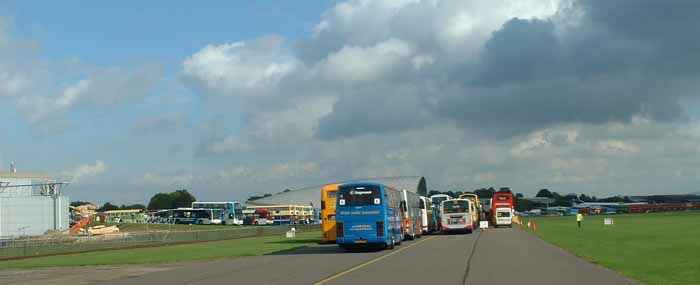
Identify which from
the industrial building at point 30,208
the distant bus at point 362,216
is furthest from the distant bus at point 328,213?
the industrial building at point 30,208

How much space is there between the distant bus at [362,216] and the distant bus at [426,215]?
890 inches

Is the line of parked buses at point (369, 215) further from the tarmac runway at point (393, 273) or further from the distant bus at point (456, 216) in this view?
the distant bus at point (456, 216)

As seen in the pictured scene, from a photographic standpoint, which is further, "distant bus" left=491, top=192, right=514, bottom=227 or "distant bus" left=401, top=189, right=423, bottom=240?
"distant bus" left=491, top=192, right=514, bottom=227

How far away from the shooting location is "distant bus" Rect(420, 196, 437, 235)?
195ft

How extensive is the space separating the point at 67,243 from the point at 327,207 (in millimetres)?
21420

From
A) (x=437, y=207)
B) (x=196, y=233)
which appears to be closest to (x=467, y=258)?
(x=196, y=233)

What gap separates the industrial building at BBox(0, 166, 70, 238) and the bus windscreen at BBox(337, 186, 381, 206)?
6604 cm

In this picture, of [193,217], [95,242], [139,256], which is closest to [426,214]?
→ [95,242]

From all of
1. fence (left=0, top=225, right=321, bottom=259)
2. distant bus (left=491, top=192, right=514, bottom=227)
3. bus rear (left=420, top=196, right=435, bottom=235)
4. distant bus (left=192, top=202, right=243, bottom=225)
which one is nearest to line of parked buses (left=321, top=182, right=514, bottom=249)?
bus rear (left=420, top=196, right=435, bottom=235)

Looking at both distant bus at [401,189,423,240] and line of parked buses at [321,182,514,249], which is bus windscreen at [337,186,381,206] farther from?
distant bus at [401,189,423,240]

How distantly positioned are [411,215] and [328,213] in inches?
292

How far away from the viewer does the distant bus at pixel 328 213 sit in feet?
146

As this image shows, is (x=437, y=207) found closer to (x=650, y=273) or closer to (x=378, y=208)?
(x=378, y=208)

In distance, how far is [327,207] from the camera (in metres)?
45.5
